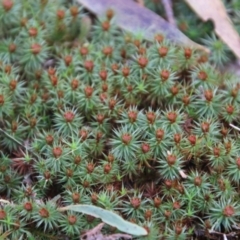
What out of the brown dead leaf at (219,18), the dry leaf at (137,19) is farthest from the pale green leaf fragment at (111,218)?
the brown dead leaf at (219,18)

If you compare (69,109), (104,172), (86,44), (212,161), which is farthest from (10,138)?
(212,161)

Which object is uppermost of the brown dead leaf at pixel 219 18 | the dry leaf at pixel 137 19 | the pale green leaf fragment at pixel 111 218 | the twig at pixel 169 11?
the brown dead leaf at pixel 219 18

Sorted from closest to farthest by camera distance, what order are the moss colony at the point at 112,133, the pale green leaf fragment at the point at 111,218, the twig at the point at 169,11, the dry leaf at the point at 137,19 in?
1. the pale green leaf fragment at the point at 111,218
2. the moss colony at the point at 112,133
3. the dry leaf at the point at 137,19
4. the twig at the point at 169,11

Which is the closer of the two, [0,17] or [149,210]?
[149,210]

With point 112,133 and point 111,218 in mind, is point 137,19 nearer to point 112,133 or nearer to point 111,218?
point 112,133

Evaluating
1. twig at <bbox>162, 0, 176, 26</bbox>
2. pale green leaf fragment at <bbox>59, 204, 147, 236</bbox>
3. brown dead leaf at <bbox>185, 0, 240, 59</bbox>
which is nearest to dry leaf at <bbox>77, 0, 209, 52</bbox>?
twig at <bbox>162, 0, 176, 26</bbox>

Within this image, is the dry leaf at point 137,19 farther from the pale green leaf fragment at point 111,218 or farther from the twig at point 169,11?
the pale green leaf fragment at point 111,218

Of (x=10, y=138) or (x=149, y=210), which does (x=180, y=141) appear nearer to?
(x=149, y=210)
